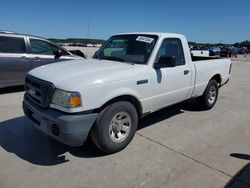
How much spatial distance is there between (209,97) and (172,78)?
1.97 m

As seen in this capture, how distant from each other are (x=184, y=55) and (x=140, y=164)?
2.55m

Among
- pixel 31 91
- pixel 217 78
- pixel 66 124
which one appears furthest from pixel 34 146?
pixel 217 78

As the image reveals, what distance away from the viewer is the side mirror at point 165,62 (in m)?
4.05

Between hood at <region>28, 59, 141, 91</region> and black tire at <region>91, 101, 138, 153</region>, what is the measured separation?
43 cm

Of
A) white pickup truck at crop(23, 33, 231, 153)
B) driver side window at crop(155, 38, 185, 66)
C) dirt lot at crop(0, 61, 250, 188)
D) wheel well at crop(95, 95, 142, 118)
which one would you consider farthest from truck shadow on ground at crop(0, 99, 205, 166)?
driver side window at crop(155, 38, 185, 66)

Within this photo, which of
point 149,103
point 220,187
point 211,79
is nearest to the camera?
point 220,187

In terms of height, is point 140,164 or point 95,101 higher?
point 95,101

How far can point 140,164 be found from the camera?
3.44 metres

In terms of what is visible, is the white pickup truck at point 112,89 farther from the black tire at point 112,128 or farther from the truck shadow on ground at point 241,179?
the truck shadow on ground at point 241,179

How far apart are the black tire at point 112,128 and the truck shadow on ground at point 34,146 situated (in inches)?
10.1

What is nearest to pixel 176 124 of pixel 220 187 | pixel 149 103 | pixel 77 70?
pixel 149 103

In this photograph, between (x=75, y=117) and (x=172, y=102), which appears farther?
(x=172, y=102)

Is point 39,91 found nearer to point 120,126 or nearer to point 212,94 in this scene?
point 120,126

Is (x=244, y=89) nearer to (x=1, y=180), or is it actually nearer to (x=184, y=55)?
(x=184, y=55)
